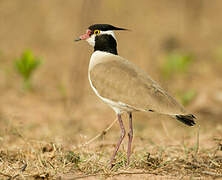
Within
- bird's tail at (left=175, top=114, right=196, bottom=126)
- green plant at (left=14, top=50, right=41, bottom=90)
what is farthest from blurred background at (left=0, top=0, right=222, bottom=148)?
bird's tail at (left=175, top=114, right=196, bottom=126)

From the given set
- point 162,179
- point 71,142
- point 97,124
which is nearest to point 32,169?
point 162,179

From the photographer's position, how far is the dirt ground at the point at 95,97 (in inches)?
143

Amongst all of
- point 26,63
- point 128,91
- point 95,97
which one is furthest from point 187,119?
point 95,97

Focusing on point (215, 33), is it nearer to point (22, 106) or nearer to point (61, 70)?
point (61, 70)

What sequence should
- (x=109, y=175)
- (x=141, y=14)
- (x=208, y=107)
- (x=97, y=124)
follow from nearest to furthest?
(x=109, y=175) → (x=97, y=124) → (x=208, y=107) → (x=141, y=14)

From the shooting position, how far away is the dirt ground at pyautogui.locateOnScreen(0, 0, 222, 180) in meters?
3.64

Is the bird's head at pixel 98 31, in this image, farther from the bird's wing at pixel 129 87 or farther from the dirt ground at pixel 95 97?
the dirt ground at pixel 95 97

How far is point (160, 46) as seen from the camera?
10789 millimetres

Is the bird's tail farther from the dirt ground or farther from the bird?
the dirt ground

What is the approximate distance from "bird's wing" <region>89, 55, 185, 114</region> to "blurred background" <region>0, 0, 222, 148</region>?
1.34 metres

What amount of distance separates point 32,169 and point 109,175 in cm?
70

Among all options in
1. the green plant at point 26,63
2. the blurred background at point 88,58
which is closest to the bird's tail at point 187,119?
the blurred background at point 88,58

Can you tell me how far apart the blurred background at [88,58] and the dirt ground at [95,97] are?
25 millimetres

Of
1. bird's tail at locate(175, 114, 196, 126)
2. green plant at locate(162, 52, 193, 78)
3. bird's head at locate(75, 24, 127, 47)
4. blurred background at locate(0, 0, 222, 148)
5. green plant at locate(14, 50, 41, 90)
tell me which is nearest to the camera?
bird's tail at locate(175, 114, 196, 126)
